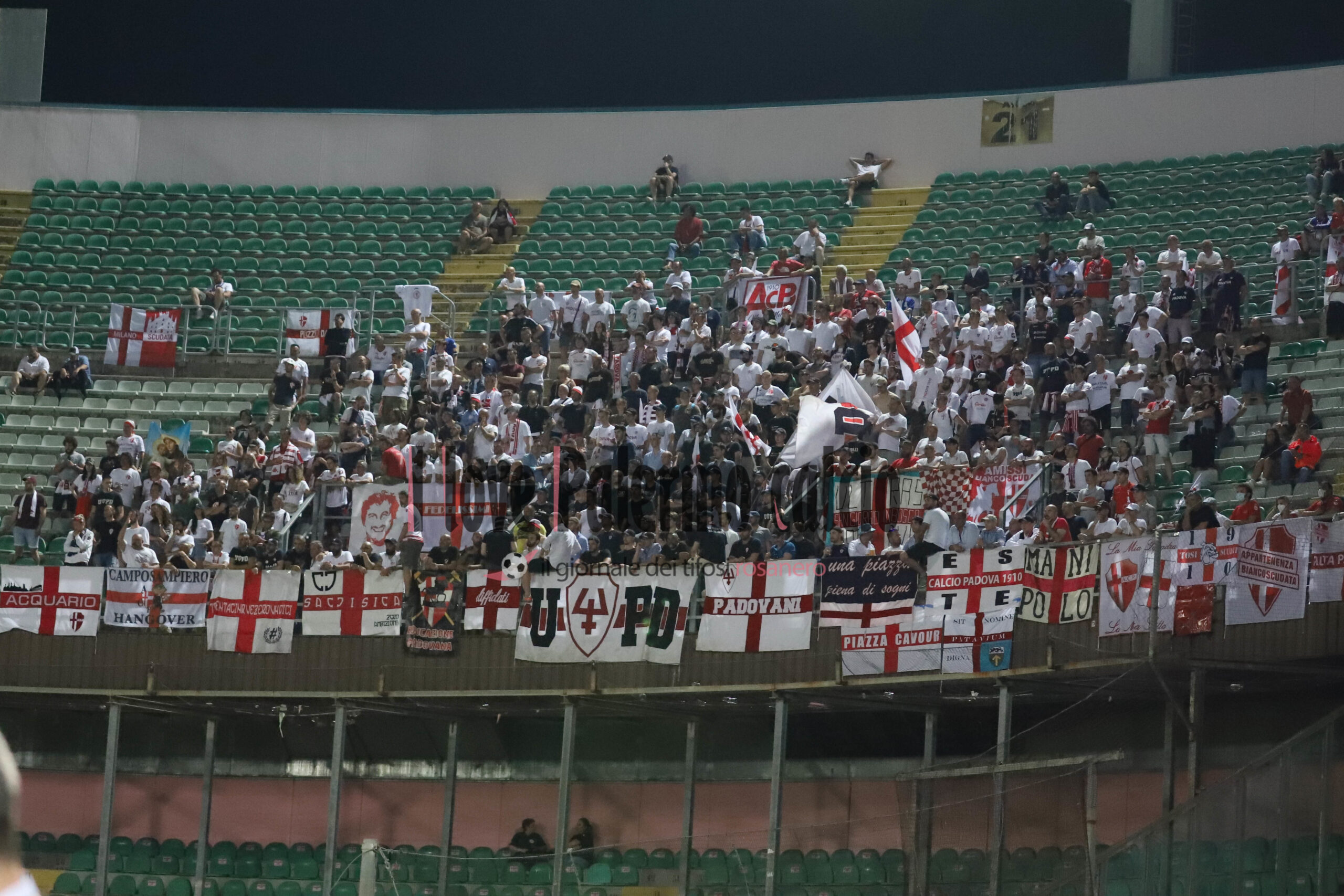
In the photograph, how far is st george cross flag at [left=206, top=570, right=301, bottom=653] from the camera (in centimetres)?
2216

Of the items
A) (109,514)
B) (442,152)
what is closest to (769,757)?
(109,514)

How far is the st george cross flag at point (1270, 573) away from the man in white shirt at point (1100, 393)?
5878 mm

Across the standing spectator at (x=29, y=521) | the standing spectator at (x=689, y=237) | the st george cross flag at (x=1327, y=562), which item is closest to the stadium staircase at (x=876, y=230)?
the standing spectator at (x=689, y=237)

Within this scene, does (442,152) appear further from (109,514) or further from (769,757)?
(769,757)

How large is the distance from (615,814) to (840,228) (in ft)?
45.6

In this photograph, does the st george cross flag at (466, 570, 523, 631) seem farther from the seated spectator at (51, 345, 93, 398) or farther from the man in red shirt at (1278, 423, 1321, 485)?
the seated spectator at (51, 345, 93, 398)

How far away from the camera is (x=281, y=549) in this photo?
23.8 meters

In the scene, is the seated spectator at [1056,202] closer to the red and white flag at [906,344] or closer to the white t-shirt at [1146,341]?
the red and white flag at [906,344]

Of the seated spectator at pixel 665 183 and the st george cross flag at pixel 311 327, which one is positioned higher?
the seated spectator at pixel 665 183

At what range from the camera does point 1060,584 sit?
58.9ft

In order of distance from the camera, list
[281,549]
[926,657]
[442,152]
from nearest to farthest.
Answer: [926,657], [281,549], [442,152]

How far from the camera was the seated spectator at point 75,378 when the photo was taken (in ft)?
98.6

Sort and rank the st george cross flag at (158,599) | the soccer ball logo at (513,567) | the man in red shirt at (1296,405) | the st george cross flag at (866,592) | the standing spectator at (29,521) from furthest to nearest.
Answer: the standing spectator at (29,521), the st george cross flag at (158,599), the soccer ball logo at (513,567), the man in red shirt at (1296,405), the st george cross flag at (866,592)

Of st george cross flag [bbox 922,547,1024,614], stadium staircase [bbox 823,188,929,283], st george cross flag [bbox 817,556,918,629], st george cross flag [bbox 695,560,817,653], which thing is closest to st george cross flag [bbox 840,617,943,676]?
st george cross flag [bbox 817,556,918,629]
